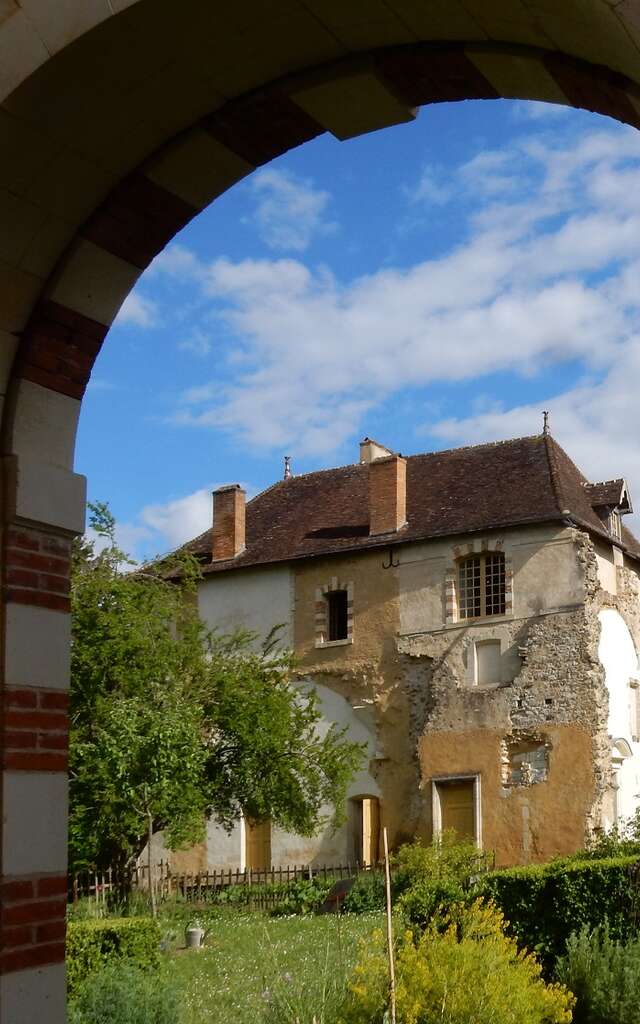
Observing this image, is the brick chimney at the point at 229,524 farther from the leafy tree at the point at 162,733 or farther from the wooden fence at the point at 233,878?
the wooden fence at the point at 233,878

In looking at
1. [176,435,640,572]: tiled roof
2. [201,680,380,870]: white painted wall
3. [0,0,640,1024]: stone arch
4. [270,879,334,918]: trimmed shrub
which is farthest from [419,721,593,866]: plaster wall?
[0,0,640,1024]: stone arch

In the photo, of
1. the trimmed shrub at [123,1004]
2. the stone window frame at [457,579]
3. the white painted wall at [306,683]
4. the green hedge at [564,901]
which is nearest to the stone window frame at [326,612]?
the white painted wall at [306,683]

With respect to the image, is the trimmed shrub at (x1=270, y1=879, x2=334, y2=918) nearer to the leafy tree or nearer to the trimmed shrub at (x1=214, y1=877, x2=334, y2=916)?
the trimmed shrub at (x1=214, y1=877, x2=334, y2=916)

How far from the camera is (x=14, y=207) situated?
14.1 feet

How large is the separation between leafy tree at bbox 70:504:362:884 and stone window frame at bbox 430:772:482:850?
89.4 inches

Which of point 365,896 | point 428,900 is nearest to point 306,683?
point 365,896

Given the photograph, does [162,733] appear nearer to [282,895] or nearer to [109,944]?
[109,944]

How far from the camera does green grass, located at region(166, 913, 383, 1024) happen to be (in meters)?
8.68

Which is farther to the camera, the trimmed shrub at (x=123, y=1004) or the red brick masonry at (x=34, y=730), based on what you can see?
the trimmed shrub at (x=123, y=1004)

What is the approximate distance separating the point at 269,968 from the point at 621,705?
49.8 ft

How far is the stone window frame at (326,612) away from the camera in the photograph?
92.7ft

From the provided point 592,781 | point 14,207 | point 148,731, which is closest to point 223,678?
point 148,731

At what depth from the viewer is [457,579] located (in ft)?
89.2

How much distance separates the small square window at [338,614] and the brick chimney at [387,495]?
5.75 feet
